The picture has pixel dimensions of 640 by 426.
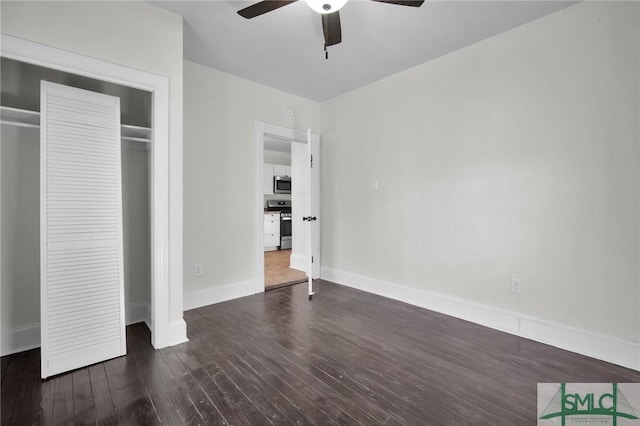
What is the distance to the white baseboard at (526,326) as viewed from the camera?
2119 mm

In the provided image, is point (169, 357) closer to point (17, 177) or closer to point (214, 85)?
point (17, 177)

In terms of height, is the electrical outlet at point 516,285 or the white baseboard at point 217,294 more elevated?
the electrical outlet at point 516,285

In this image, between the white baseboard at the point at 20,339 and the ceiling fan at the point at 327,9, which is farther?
the white baseboard at the point at 20,339

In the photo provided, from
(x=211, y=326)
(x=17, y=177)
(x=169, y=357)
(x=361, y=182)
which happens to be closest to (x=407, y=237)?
(x=361, y=182)

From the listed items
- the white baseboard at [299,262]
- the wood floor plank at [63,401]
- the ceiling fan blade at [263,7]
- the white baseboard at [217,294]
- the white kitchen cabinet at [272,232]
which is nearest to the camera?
the wood floor plank at [63,401]

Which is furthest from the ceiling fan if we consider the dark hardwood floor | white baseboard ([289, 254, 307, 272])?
white baseboard ([289, 254, 307, 272])

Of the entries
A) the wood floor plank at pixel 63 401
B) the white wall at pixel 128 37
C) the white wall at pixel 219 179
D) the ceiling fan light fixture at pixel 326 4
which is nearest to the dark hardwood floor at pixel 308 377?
the wood floor plank at pixel 63 401

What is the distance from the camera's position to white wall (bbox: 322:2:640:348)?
2.14 metres

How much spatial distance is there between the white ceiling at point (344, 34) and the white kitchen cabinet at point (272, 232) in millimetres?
3903

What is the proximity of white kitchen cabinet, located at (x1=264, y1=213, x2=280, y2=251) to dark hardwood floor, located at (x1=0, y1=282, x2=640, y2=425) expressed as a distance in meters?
4.17

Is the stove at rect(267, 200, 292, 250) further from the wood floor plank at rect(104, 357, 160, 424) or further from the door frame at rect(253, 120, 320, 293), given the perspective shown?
the wood floor plank at rect(104, 357, 160, 424)

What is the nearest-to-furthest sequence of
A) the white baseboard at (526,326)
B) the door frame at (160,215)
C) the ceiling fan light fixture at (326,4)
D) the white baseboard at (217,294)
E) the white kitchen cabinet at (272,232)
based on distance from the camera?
the ceiling fan light fixture at (326,4), the white baseboard at (526,326), the door frame at (160,215), the white baseboard at (217,294), the white kitchen cabinet at (272,232)

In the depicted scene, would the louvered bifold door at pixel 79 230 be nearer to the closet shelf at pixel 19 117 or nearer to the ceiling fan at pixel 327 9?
the closet shelf at pixel 19 117
